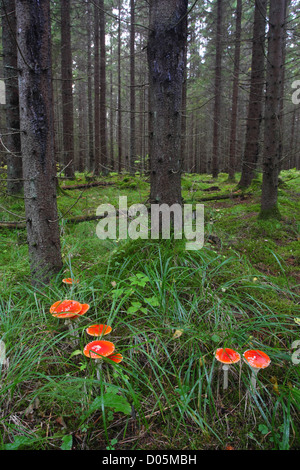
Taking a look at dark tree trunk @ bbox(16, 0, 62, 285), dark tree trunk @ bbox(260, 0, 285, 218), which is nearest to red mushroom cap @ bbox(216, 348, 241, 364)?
dark tree trunk @ bbox(16, 0, 62, 285)

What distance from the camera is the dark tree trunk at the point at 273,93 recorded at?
479 centimetres

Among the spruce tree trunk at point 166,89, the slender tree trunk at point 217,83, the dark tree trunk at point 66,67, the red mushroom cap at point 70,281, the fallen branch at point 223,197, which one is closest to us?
the red mushroom cap at point 70,281

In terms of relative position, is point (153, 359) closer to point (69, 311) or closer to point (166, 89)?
point (69, 311)

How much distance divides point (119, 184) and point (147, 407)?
934 centimetres

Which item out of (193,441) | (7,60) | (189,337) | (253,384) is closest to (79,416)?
(193,441)

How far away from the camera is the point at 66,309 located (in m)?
2.13

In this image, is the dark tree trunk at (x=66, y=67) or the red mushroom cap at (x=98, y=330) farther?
the dark tree trunk at (x=66, y=67)

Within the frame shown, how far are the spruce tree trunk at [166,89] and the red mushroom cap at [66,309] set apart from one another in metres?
1.71

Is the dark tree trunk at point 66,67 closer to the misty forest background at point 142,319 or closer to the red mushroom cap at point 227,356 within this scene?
the misty forest background at point 142,319

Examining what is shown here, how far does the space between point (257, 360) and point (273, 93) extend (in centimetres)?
497

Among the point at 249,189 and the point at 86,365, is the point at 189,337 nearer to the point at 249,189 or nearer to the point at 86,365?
the point at 86,365

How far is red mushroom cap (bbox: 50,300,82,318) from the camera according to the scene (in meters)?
2.05

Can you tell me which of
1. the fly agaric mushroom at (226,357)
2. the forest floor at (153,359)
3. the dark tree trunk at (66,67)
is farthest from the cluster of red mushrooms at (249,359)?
the dark tree trunk at (66,67)
